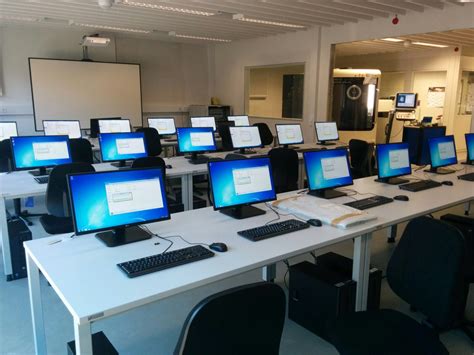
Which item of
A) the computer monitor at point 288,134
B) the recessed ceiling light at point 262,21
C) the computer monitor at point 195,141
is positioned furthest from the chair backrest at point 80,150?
the recessed ceiling light at point 262,21

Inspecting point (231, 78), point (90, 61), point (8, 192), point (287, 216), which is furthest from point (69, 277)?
point (231, 78)

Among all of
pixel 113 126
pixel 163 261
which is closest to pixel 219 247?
pixel 163 261

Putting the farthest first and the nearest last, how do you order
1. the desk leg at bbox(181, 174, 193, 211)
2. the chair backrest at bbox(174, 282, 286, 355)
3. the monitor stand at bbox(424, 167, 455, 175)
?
the desk leg at bbox(181, 174, 193, 211)
the monitor stand at bbox(424, 167, 455, 175)
the chair backrest at bbox(174, 282, 286, 355)

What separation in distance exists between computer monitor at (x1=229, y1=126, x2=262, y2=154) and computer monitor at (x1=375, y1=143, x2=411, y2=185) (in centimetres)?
233

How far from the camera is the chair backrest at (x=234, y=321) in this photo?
3.92ft

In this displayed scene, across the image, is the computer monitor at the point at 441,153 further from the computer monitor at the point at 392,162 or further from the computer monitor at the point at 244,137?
the computer monitor at the point at 244,137

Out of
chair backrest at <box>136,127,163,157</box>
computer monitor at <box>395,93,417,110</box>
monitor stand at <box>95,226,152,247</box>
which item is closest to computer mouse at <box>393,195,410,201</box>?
monitor stand at <box>95,226,152,247</box>

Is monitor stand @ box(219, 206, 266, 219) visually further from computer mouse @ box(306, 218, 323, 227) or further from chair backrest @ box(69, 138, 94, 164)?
chair backrest @ box(69, 138, 94, 164)

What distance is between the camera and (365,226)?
243 centimetres

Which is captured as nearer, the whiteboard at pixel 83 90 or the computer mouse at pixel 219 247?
the computer mouse at pixel 219 247

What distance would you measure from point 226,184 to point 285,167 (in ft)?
7.38

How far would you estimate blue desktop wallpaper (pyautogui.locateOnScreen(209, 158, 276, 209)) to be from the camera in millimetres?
2506

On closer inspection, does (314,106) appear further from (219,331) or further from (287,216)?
(219,331)

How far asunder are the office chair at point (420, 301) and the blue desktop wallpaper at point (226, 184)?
1010mm
